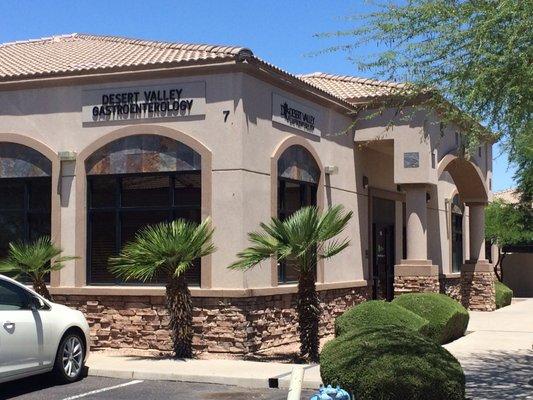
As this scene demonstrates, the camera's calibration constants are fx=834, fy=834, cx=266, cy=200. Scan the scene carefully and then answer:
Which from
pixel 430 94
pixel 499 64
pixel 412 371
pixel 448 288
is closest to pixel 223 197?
pixel 430 94

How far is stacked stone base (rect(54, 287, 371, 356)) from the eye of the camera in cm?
1438

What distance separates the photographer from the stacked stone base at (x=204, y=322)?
47.2 feet

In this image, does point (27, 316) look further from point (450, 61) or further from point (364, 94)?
point (364, 94)

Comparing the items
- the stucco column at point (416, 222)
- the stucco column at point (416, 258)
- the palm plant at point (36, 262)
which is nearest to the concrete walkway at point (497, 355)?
the stucco column at point (416, 258)

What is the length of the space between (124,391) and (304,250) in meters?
3.67

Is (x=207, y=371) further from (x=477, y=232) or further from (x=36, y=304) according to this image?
(x=477, y=232)

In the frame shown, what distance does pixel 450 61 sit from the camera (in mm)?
10875

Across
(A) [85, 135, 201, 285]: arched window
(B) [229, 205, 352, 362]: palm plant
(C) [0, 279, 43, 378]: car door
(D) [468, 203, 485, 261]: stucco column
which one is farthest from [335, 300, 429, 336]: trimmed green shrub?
(D) [468, 203, 485, 261]: stucco column

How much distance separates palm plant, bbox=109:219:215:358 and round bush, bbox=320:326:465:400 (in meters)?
4.81

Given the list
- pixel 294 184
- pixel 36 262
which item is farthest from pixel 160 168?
pixel 294 184

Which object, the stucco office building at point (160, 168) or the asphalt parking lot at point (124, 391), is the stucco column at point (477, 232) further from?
the asphalt parking lot at point (124, 391)

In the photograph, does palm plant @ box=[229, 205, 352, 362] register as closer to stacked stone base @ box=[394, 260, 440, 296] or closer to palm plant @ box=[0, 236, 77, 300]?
palm plant @ box=[0, 236, 77, 300]

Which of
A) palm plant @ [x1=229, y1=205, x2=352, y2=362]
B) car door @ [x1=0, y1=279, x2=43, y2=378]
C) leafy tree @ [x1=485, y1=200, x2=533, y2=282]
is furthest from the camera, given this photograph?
leafy tree @ [x1=485, y1=200, x2=533, y2=282]

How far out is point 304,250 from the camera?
522 inches
